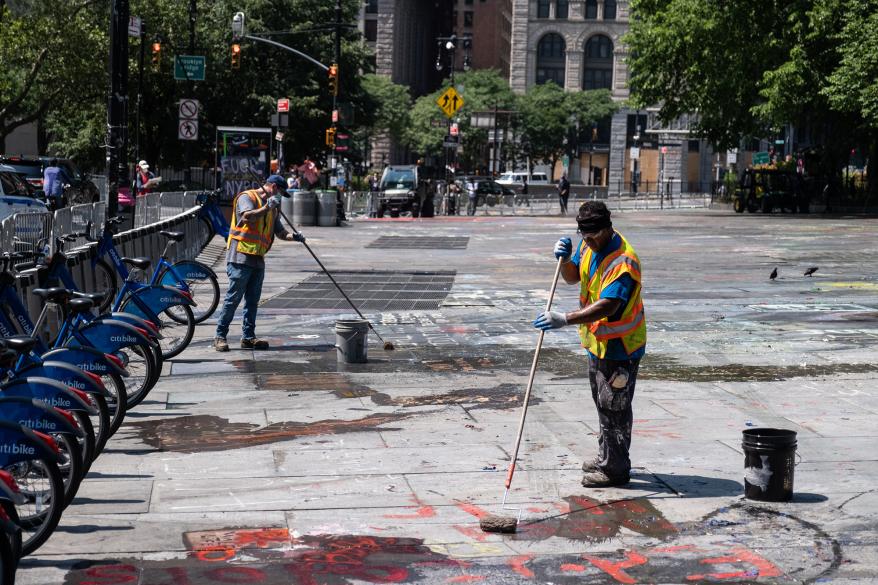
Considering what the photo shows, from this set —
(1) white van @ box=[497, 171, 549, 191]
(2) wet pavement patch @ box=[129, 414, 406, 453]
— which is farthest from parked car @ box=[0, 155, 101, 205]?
(1) white van @ box=[497, 171, 549, 191]

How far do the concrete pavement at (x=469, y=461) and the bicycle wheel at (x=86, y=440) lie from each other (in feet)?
0.93

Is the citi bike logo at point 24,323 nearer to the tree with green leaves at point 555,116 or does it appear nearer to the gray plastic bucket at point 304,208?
the gray plastic bucket at point 304,208

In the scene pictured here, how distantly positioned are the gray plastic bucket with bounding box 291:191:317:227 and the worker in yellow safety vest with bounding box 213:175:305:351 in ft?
82.2

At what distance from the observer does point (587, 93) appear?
115 m

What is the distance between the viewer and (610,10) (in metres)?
120

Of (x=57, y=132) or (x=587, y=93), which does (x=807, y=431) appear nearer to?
(x=57, y=132)

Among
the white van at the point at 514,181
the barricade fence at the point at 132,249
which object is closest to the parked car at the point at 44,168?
the barricade fence at the point at 132,249

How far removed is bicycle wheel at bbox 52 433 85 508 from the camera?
7223mm

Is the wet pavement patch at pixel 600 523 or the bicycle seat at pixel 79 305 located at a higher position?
the bicycle seat at pixel 79 305

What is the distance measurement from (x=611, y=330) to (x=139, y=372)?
14.4 ft

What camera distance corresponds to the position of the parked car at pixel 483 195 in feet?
183

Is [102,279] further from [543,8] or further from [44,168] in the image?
[543,8]

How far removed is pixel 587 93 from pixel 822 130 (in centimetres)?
5917

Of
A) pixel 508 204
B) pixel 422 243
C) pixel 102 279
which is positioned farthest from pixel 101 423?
pixel 508 204
